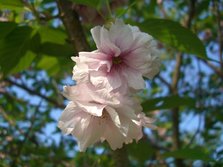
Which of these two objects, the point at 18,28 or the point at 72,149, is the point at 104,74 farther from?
the point at 72,149

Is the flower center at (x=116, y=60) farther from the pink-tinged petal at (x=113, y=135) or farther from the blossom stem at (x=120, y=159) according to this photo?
the blossom stem at (x=120, y=159)

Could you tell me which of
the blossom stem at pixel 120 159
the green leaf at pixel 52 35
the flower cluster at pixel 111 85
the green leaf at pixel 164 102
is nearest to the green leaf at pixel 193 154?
the green leaf at pixel 164 102

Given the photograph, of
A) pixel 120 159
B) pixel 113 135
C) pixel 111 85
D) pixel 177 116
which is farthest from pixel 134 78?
pixel 177 116

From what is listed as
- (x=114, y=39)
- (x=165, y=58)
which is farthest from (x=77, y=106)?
(x=165, y=58)

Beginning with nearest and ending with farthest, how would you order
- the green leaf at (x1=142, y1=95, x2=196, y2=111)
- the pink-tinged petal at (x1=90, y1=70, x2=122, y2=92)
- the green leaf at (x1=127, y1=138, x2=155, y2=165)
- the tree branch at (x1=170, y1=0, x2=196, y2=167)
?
1. the pink-tinged petal at (x1=90, y1=70, x2=122, y2=92)
2. the green leaf at (x1=142, y1=95, x2=196, y2=111)
3. the green leaf at (x1=127, y1=138, x2=155, y2=165)
4. the tree branch at (x1=170, y1=0, x2=196, y2=167)

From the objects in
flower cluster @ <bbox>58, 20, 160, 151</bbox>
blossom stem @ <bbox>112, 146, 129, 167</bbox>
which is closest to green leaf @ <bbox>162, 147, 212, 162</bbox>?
blossom stem @ <bbox>112, 146, 129, 167</bbox>

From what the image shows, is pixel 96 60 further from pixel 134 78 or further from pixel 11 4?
pixel 11 4

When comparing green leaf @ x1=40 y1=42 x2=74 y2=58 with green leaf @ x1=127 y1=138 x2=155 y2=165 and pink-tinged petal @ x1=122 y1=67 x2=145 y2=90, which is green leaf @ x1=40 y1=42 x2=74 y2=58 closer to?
pink-tinged petal @ x1=122 y1=67 x2=145 y2=90
